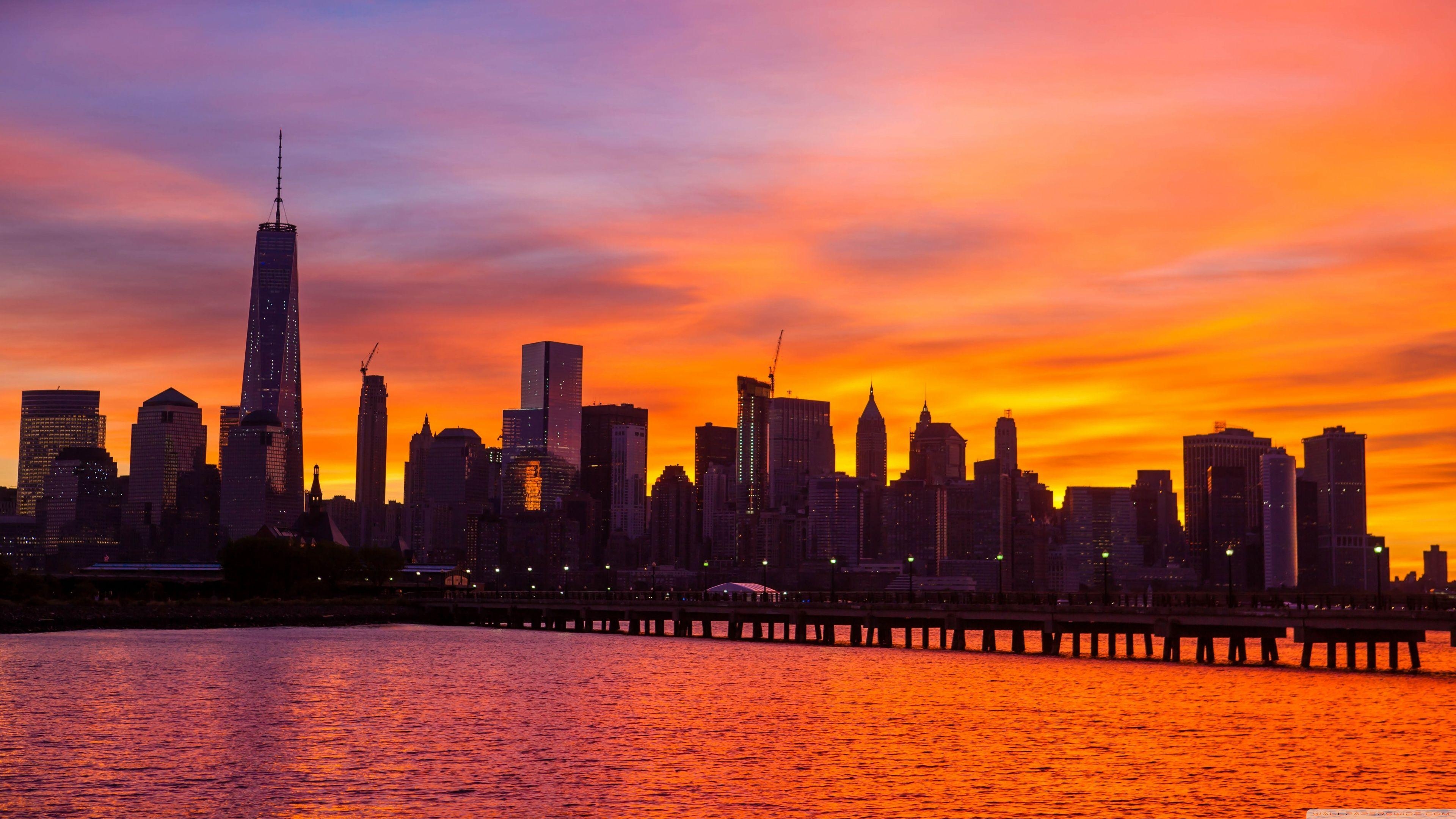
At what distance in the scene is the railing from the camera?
10744 centimetres

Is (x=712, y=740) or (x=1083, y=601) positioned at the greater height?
(x=1083, y=601)

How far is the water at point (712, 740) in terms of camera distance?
53.9 m

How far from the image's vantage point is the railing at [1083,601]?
107438mm

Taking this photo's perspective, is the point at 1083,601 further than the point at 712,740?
Yes

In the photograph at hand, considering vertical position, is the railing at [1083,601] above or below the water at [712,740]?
above

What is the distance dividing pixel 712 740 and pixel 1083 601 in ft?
251

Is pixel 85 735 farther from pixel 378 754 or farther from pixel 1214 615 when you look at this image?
pixel 1214 615

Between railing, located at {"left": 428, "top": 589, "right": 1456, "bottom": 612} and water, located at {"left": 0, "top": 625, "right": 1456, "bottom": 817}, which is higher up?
railing, located at {"left": 428, "top": 589, "right": 1456, "bottom": 612}

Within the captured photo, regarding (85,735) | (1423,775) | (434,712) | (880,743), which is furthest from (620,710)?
(1423,775)

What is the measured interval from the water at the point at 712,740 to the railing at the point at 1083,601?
5259 millimetres

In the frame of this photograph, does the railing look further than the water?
Yes

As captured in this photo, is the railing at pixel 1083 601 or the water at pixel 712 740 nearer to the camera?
the water at pixel 712 740

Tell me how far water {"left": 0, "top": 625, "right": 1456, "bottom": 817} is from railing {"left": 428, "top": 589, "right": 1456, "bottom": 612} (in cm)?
526

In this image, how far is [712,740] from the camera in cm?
7200
